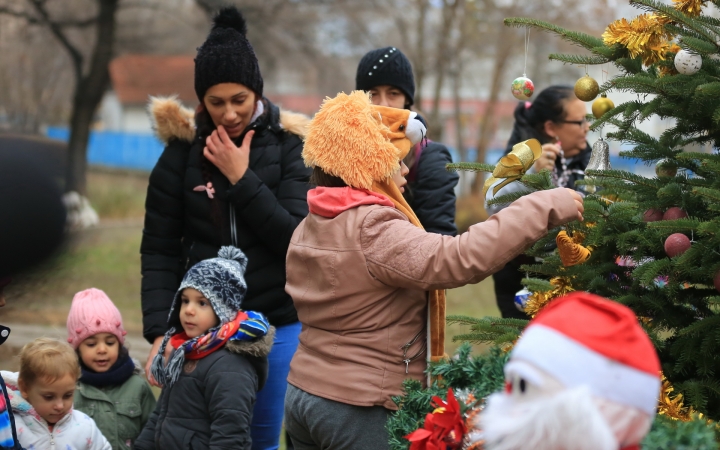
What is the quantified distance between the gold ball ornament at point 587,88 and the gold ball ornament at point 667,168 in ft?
1.22

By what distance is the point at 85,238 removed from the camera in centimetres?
194

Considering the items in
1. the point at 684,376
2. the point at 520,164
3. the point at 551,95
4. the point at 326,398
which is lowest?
the point at 326,398

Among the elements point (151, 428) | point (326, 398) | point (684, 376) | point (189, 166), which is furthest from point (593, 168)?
point (151, 428)

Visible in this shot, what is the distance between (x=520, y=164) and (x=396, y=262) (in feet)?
1.92

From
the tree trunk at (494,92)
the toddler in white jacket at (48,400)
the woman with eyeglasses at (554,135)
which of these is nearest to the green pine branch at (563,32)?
the woman with eyeglasses at (554,135)

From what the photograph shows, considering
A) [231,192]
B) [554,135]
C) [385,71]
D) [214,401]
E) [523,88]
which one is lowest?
[214,401]

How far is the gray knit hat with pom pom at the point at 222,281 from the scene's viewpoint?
361 cm

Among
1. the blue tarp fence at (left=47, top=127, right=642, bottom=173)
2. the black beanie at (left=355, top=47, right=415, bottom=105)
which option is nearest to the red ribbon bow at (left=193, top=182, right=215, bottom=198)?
the black beanie at (left=355, top=47, right=415, bottom=105)

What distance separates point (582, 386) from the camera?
1.80 metres

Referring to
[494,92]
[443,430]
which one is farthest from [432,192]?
[494,92]

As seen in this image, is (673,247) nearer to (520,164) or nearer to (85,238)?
(520,164)

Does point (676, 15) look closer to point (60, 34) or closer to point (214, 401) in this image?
point (214, 401)

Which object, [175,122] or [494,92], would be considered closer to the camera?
[175,122]

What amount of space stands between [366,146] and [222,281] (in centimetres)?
111
